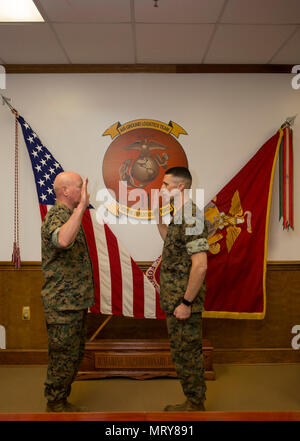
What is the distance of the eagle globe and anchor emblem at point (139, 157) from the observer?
2.83 meters

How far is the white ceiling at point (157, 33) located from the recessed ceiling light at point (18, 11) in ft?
0.17

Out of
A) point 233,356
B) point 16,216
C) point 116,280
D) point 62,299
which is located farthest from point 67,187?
point 233,356

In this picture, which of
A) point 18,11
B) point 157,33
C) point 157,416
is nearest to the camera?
point 157,416

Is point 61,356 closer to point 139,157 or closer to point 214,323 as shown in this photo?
point 214,323

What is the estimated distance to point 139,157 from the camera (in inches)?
112

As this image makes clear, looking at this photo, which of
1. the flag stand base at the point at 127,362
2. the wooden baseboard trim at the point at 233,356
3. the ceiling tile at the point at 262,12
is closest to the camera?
the ceiling tile at the point at 262,12

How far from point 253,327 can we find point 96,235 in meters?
1.56

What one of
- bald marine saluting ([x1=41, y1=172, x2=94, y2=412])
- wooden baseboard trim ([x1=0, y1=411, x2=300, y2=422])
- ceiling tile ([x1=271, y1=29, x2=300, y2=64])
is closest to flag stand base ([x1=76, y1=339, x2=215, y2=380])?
bald marine saluting ([x1=41, y1=172, x2=94, y2=412])

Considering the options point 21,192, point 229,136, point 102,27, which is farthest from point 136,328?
point 102,27

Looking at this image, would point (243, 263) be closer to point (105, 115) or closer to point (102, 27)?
point (105, 115)

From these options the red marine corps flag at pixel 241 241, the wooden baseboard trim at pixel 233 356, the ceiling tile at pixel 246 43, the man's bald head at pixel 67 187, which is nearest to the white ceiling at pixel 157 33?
the ceiling tile at pixel 246 43

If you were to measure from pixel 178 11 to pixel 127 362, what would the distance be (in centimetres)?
246

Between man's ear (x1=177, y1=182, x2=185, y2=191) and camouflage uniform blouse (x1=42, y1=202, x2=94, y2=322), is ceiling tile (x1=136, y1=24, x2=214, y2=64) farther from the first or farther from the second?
camouflage uniform blouse (x1=42, y1=202, x2=94, y2=322)

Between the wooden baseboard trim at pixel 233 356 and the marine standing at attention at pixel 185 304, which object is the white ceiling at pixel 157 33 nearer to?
the marine standing at attention at pixel 185 304
